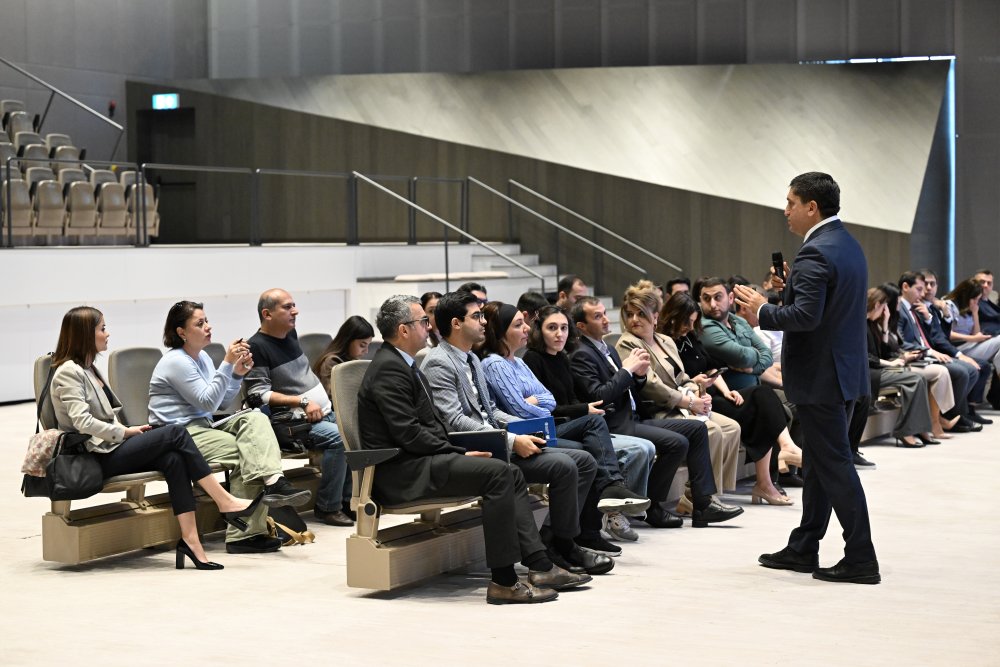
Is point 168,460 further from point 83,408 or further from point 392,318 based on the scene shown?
point 392,318

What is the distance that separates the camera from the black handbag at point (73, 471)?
5168 millimetres

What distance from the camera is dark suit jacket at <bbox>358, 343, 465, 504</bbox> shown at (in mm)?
4793

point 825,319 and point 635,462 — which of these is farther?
point 635,462

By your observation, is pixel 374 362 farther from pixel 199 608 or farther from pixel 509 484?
pixel 199 608

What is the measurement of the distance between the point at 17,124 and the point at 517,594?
1147 cm

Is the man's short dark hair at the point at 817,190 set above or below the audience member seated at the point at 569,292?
above

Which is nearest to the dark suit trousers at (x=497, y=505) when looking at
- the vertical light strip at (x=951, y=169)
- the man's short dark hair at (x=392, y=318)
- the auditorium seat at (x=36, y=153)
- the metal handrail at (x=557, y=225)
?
the man's short dark hair at (x=392, y=318)

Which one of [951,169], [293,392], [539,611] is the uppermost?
[951,169]

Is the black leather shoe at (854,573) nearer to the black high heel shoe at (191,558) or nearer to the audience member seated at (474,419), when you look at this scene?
the audience member seated at (474,419)

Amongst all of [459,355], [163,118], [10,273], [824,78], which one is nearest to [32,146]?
[10,273]

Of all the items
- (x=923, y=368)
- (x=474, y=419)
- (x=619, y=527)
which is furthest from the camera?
(x=923, y=368)

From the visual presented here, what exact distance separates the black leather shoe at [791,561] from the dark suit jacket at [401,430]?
141 centimetres

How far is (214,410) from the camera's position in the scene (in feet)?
19.0

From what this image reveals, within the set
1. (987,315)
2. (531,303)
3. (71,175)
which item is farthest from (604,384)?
(71,175)
